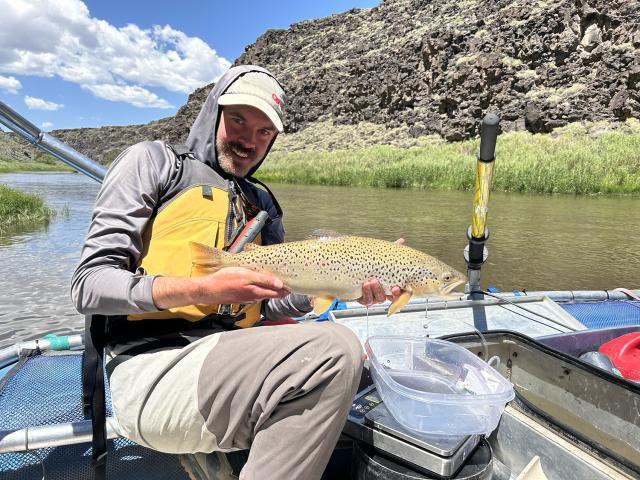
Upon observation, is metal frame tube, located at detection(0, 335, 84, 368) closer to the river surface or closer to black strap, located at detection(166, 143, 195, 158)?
black strap, located at detection(166, 143, 195, 158)

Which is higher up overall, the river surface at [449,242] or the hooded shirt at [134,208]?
the hooded shirt at [134,208]

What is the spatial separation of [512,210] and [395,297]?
55.4 ft

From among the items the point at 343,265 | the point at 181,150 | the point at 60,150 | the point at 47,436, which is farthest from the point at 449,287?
the point at 60,150

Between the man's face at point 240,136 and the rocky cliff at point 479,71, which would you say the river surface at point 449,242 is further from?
the rocky cliff at point 479,71

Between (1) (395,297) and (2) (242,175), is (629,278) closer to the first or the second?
(1) (395,297)

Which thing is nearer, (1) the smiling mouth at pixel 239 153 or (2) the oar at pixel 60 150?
(1) the smiling mouth at pixel 239 153

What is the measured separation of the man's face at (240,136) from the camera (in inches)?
93.0

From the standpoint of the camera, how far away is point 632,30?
1436 inches

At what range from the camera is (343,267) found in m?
2.41

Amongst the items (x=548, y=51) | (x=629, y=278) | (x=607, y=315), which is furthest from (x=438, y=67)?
(x=607, y=315)

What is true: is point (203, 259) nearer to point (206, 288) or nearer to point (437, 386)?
point (206, 288)

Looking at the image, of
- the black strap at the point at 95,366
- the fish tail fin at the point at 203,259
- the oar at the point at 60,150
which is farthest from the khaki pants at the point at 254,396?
the oar at the point at 60,150

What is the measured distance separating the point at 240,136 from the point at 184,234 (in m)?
0.60

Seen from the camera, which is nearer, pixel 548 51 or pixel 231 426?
pixel 231 426
